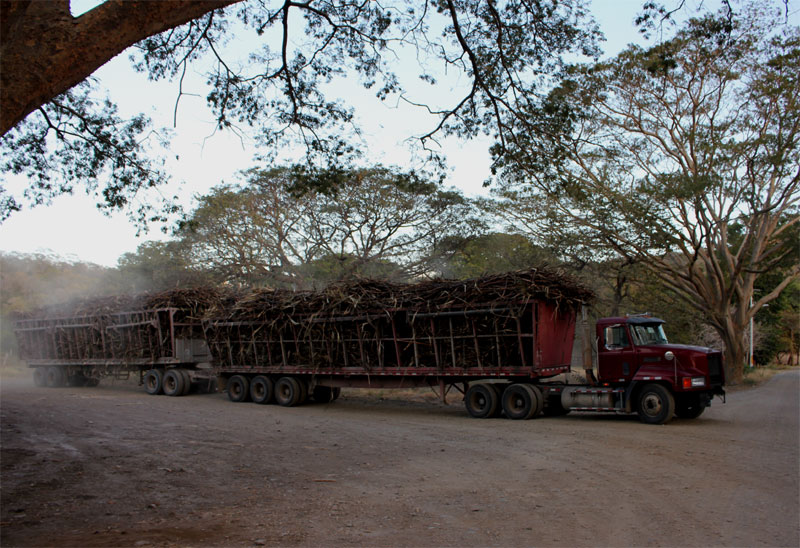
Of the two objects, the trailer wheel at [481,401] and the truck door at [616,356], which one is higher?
the truck door at [616,356]

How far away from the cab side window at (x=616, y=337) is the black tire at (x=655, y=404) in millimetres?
1076

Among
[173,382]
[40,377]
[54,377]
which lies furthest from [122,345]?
[40,377]

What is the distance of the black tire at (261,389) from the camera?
18.1 metres

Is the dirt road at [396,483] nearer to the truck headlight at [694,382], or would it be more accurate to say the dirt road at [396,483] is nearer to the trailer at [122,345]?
the truck headlight at [694,382]

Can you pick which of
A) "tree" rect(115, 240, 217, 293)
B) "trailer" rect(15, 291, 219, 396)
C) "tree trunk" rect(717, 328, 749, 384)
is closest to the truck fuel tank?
"trailer" rect(15, 291, 219, 396)

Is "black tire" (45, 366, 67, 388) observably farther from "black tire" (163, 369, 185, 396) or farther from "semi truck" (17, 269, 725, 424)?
"semi truck" (17, 269, 725, 424)

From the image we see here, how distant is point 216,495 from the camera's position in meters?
6.73

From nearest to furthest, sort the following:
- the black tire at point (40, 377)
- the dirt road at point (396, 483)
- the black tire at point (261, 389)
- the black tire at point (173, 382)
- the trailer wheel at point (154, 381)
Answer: the dirt road at point (396, 483) → the black tire at point (261, 389) → the black tire at point (173, 382) → the trailer wheel at point (154, 381) → the black tire at point (40, 377)

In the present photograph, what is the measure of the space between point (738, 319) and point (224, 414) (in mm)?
21668

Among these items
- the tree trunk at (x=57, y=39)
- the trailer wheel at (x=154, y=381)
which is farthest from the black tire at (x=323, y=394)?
the tree trunk at (x=57, y=39)

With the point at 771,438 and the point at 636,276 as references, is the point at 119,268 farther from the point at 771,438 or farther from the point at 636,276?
the point at 771,438

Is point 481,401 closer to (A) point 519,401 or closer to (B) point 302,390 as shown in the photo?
(A) point 519,401

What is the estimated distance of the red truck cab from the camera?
42.6ft

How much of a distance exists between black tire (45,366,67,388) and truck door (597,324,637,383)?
20675 millimetres
